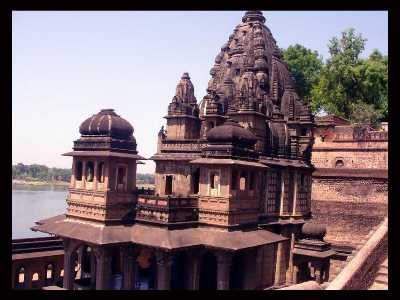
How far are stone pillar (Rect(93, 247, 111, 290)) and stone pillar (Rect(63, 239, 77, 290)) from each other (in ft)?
5.64

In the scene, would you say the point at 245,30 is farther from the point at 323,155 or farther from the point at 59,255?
the point at 59,255

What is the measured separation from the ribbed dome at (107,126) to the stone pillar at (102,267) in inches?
199

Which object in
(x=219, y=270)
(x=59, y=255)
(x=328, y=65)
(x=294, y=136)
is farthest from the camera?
(x=328, y=65)

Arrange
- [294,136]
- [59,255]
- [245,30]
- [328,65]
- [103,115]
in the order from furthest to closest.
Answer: [328,65], [245,30], [294,136], [59,255], [103,115]

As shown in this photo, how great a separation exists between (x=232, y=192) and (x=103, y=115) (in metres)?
6.86

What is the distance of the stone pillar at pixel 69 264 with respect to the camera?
19.7m

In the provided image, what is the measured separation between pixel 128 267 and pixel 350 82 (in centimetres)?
2652

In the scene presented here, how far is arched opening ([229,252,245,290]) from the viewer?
20562mm

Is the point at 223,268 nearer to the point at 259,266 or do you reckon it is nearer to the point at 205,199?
the point at 205,199

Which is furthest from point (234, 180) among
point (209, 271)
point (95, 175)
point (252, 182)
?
point (95, 175)

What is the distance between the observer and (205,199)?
19.4 metres

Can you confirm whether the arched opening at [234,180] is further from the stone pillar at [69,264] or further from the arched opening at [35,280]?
the arched opening at [35,280]
